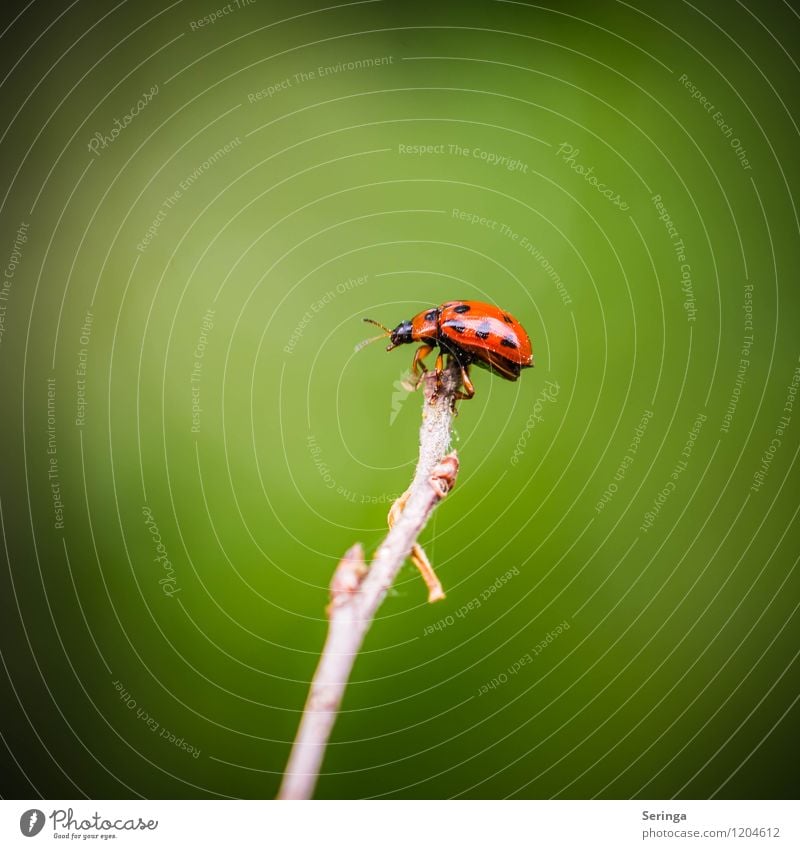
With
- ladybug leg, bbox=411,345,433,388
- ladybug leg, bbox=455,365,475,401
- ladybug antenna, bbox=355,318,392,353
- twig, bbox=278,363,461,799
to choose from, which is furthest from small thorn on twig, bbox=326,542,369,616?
ladybug antenna, bbox=355,318,392,353

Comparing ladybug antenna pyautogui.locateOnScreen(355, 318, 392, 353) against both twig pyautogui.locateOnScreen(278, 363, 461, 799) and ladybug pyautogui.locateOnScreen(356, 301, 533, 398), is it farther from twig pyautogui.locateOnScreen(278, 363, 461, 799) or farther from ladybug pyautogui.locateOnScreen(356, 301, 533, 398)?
twig pyautogui.locateOnScreen(278, 363, 461, 799)

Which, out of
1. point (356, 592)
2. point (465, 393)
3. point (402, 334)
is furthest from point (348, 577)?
point (402, 334)

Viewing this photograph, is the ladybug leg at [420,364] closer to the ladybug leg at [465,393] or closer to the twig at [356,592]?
the ladybug leg at [465,393]

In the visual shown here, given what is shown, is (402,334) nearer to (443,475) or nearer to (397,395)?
(397,395)

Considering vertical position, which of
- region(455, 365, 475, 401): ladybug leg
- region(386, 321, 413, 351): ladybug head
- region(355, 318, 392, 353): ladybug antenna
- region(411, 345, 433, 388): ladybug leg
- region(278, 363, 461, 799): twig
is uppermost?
region(355, 318, 392, 353): ladybug antenna

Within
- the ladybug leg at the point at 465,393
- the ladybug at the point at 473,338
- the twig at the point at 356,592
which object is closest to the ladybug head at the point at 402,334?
the ladybug at the point at 473,338
